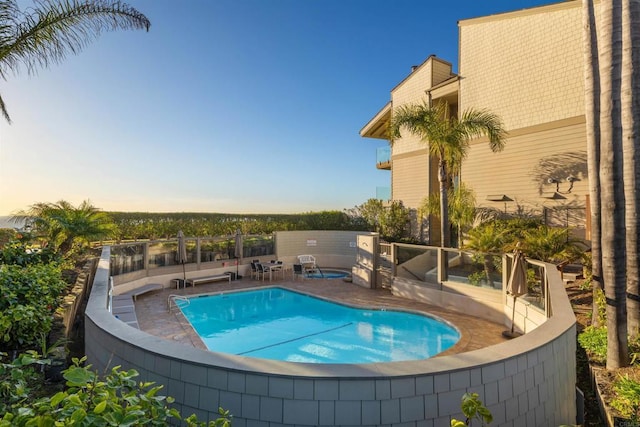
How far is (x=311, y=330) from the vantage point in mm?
9242

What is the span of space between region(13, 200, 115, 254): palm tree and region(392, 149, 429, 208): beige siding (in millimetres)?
13402

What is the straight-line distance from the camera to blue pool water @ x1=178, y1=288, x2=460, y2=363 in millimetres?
7797

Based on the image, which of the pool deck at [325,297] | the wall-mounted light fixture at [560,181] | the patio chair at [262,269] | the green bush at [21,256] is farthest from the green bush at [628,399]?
the patio chair at [262,269]

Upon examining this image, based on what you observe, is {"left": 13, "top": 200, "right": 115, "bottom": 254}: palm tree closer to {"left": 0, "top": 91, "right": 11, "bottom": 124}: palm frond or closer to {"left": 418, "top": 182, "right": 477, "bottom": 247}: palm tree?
{"left": 0, "top": 91, "right": 11, "bottom": 124}: palm frond

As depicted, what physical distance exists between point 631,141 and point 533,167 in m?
8.13

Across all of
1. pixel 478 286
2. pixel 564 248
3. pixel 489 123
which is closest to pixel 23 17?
pixel 478 286

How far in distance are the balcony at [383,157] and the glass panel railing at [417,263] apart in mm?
9925

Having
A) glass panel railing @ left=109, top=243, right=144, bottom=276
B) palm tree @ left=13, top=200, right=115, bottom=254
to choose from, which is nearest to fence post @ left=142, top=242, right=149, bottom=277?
glass panel railing @ left=109, top=243, right=144, bottom=276

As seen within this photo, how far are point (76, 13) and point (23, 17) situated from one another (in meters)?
0.80

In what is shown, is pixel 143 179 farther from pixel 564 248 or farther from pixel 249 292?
pixel 564 248

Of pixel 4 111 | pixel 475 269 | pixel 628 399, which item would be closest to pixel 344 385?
pixel 628 399

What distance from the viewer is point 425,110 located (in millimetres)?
12062

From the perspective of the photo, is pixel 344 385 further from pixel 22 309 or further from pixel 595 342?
pixel 595 342

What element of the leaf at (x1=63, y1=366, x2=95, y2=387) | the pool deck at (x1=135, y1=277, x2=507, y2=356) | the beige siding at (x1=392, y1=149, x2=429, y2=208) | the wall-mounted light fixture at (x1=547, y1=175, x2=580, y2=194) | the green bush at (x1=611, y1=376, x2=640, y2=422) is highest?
the beige siding at (x1=392, y1=149, x2=429, y2=208)
